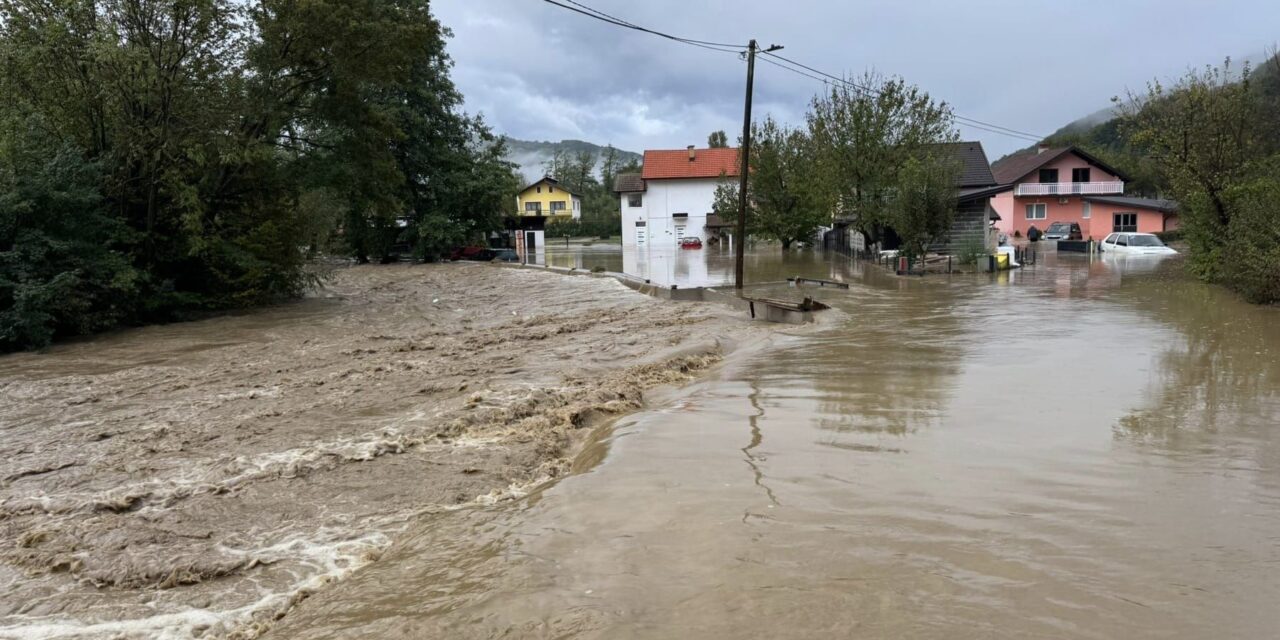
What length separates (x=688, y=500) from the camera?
219 inches

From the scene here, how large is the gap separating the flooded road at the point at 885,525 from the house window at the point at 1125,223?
54763 millimetres

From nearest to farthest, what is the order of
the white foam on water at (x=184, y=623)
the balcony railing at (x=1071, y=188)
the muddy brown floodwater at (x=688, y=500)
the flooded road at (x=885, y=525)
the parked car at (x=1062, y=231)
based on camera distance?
the flooded road at (x=885, y=525) < the muddy brown floodwater at (x=688, y=500) < the white foam on water at (x=184, y=623) < the parked car at (x=1062, y=231) < the balcony railing at (x=1071, y=188)

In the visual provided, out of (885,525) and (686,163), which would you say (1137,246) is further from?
(686,163)

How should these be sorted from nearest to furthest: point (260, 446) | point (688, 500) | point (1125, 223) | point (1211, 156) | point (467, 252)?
1. point (688, 500)
2. point (260, 446)
3. point (1211, 156)
4. point (467, 252)
5. point (1125, 223)

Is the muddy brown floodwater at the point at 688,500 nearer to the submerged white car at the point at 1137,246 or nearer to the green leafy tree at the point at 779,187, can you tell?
the submerged white car at the point at 1137,246

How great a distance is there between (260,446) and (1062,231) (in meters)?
59.3

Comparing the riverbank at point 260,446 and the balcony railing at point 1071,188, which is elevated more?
the balcony railing at point 1071,188

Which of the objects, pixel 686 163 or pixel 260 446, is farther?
pixel 686 163

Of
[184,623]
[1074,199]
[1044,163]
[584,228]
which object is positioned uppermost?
[1044,163]

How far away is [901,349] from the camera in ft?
40.8

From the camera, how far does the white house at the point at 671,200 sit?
70.3 meters

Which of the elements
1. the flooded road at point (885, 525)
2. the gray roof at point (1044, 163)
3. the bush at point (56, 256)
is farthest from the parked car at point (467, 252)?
the gray roof at point (1044, 163)

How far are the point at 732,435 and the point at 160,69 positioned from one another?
17.2 metres

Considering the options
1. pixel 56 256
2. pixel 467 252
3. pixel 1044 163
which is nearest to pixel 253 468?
pixel 56 256
